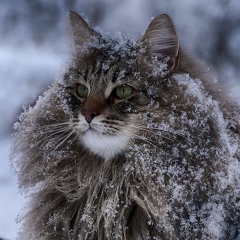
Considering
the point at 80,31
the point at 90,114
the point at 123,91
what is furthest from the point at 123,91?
the point at 80,31

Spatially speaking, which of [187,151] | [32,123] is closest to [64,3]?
[32,123]

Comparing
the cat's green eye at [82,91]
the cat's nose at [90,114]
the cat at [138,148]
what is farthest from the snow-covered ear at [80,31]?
the cat's nose at [90,114]

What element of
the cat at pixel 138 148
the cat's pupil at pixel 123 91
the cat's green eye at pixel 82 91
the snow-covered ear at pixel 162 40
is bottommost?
the cat at pixel 138 148

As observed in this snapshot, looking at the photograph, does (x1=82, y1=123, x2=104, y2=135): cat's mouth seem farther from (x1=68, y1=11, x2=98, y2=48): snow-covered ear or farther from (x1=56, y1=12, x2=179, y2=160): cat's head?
(x1=68, y1=11, x2=98, y2=48): snow-covered ear

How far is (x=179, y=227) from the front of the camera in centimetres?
127

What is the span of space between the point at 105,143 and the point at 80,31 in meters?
0.41

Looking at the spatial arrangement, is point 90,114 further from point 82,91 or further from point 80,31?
point 80,31

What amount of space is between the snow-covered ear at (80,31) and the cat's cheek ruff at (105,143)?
323 millimetres

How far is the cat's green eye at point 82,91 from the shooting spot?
1.42 metres

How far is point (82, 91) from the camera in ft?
4.70

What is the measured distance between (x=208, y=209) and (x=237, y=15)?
7.90ft

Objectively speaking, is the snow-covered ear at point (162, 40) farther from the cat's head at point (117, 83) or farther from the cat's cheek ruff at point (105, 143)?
the cat's cheek ruff at point (105, 143)

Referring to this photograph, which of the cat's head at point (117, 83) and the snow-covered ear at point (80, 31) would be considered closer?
the cat's head at point (117, 83)

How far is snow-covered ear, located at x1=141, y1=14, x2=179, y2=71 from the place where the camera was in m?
1.36
